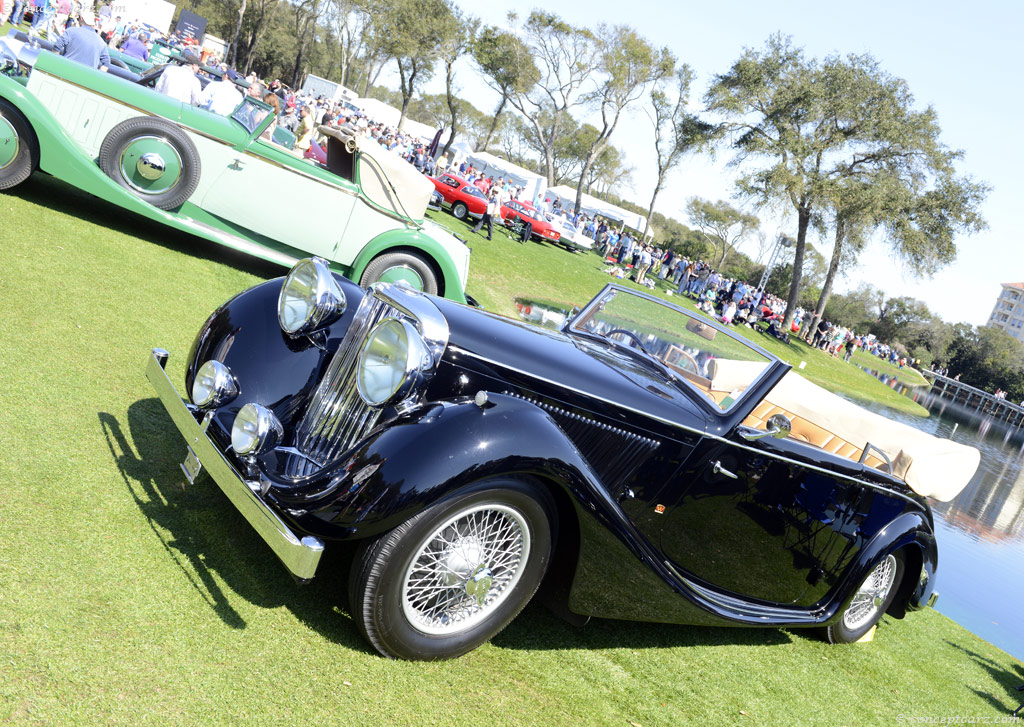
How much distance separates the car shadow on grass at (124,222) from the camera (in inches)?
291

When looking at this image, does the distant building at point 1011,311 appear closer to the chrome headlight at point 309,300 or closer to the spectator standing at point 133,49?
the spectator standing at point 133,49

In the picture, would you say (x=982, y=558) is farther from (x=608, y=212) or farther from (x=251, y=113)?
(x=608, y=212)

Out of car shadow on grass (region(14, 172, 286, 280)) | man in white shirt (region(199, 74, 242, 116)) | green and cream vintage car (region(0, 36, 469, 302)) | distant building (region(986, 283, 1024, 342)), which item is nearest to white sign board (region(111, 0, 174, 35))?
man in white shirt (region(199, 74, 242, 116))

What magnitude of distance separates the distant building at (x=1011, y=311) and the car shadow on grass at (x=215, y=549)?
181 metres

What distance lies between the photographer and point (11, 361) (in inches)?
158

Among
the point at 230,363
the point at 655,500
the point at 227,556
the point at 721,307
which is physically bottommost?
the point at 227,556

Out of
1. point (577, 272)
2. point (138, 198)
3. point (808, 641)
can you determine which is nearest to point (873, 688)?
point (808, 641)

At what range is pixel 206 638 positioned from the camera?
2568 mm

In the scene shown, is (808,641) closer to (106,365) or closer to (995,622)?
(995,622)

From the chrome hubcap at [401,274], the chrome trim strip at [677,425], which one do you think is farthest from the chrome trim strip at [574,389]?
the chrome hubcap at [401,274]

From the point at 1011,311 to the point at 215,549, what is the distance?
189m

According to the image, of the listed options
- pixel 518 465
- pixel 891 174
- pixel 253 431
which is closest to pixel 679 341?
pixel 518 465

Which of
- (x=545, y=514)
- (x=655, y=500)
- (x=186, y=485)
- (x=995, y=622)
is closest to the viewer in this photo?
(x=545, y=514)

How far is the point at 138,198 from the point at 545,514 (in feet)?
19.4
